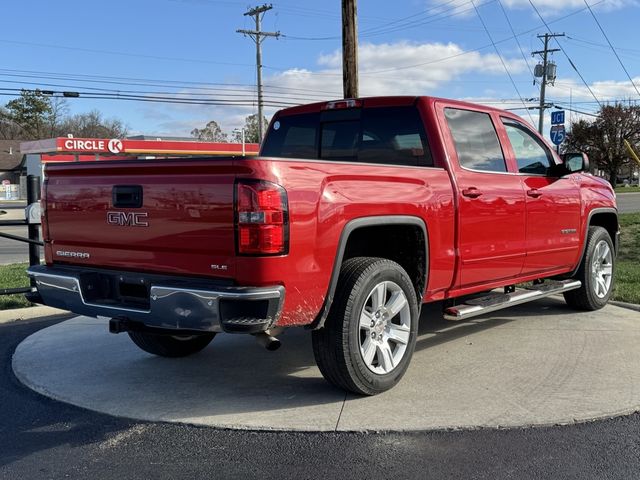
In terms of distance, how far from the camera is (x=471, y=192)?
16.1 ft

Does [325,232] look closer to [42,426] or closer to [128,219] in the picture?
[128,219]

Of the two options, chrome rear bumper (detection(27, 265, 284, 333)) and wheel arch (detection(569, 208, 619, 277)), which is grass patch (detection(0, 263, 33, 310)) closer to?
chrome rear bumper (detection(27, 265, 284, 333))

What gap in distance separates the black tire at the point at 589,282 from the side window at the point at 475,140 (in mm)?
1872

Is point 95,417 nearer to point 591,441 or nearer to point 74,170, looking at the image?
point 74,170

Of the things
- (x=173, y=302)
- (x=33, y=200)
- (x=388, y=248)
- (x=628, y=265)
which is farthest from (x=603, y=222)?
(x=33, y=200)

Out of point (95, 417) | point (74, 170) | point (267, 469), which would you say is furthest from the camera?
point (74, 170)

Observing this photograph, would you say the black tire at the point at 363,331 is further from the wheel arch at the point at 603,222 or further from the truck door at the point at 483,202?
the wheel arch at the point at 603,222

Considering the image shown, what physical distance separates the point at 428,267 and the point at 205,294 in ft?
5.91

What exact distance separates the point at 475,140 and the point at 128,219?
9.71ft

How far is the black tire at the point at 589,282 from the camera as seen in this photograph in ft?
22.0

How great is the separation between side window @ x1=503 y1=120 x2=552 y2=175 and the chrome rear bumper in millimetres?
3236

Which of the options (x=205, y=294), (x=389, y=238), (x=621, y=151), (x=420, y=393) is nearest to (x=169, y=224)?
(x=205, y=294)

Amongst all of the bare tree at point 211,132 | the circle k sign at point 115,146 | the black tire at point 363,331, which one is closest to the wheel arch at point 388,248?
the black tire at point 363,331

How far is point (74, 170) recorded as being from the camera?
4316 millimetres
